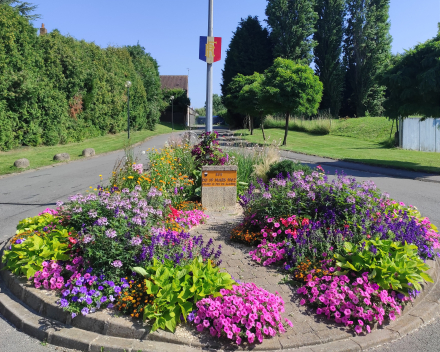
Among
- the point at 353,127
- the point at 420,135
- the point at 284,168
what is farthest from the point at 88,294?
the point at 353,127

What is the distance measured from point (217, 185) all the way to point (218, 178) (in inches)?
5.3

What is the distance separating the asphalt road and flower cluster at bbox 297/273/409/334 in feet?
0.81

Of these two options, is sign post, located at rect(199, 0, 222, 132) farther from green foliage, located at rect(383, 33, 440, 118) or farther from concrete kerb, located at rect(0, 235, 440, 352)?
green foliage, located at rect(383, 33, 440, 118)

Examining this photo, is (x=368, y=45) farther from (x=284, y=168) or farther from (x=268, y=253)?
(x=268, y=253)

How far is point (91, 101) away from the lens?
24.1m

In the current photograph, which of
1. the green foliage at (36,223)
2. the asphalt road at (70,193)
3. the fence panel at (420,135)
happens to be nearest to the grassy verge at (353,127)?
the fence panel at (420,135)

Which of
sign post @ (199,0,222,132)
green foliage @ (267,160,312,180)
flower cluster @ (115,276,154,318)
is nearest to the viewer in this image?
flower cluster @ (115,276,154,318)

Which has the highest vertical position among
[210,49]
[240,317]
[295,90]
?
[295,90]

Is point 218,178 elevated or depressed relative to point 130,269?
elevated

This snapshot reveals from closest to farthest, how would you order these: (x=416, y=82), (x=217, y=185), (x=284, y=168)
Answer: (x=217, y=185) < (x=284, y=168) < (x=416, y=82)

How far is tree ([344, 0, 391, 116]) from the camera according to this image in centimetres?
4194

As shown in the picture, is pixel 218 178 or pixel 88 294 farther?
pixel 218 178

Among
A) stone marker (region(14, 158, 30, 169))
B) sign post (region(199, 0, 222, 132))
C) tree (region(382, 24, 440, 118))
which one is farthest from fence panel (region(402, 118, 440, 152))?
stone marker (region(14, 158, 30, 169))

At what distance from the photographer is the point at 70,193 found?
9086 mm
